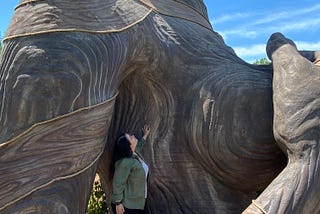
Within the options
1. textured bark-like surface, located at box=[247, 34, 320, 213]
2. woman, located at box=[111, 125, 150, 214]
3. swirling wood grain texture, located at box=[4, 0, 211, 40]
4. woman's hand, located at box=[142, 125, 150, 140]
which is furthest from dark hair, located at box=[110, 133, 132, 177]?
textured bark-like surface, located at box=[247, 34, 320, 213]

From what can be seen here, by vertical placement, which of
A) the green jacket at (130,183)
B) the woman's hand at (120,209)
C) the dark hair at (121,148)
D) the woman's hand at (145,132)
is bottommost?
the woman's hand at (120,209)

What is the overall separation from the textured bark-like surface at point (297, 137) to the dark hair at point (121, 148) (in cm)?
66

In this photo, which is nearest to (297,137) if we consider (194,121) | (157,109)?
(194,121)

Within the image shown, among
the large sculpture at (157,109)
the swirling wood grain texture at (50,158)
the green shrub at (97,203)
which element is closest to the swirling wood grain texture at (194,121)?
the large sculpture at (157,109)

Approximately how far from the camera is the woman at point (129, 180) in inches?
115

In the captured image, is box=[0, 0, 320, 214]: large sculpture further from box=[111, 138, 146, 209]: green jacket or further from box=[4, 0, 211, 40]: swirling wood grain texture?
box=[111, 138, 146, 209]: green jacket

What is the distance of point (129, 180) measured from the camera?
2965 mm

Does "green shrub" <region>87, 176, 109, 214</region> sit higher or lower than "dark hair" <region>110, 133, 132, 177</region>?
lower

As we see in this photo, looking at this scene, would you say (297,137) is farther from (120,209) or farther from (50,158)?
(50,158)

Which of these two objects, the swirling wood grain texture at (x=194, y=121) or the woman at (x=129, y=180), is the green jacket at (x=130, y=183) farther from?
the swirling wood grain texture at (x=194, y=121)

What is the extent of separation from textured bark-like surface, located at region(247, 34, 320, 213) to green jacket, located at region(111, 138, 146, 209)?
0.58 m

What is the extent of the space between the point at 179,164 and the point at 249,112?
0.43 metres

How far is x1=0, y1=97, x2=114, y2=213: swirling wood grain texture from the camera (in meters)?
2.46

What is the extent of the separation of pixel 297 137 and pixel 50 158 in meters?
1.08
